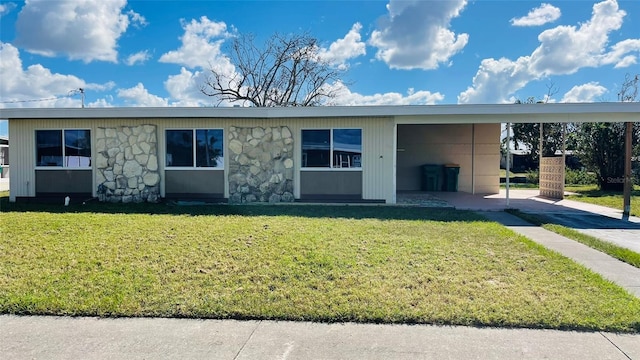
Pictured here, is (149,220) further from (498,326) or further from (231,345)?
(498,326)

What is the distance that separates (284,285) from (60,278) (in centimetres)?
272

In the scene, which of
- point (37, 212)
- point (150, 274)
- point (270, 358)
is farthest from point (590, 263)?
point (37, 212)

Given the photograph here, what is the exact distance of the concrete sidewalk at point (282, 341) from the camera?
3156mm

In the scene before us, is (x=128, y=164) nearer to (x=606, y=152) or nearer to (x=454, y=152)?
(x=454, y=152)

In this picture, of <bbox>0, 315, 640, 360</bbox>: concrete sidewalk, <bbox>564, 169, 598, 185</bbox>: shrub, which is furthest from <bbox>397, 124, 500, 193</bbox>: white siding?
<bbox>0, 315, 640, 360</bbox>: concrete sidewalk

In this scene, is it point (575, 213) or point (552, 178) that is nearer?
point (575, 213)

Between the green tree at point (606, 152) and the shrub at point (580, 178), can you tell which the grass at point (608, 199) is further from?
the shrub at point (580, 178)

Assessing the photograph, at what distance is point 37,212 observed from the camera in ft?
31.4

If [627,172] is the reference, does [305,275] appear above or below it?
below

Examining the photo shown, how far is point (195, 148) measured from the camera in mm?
11648

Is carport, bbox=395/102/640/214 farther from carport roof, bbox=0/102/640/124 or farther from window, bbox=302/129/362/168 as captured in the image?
carport roof, bbox=0/102/640/124

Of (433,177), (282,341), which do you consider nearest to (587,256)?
(282,341)

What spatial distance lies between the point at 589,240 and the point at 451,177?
8.21 m

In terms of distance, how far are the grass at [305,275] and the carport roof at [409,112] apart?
366 cm
